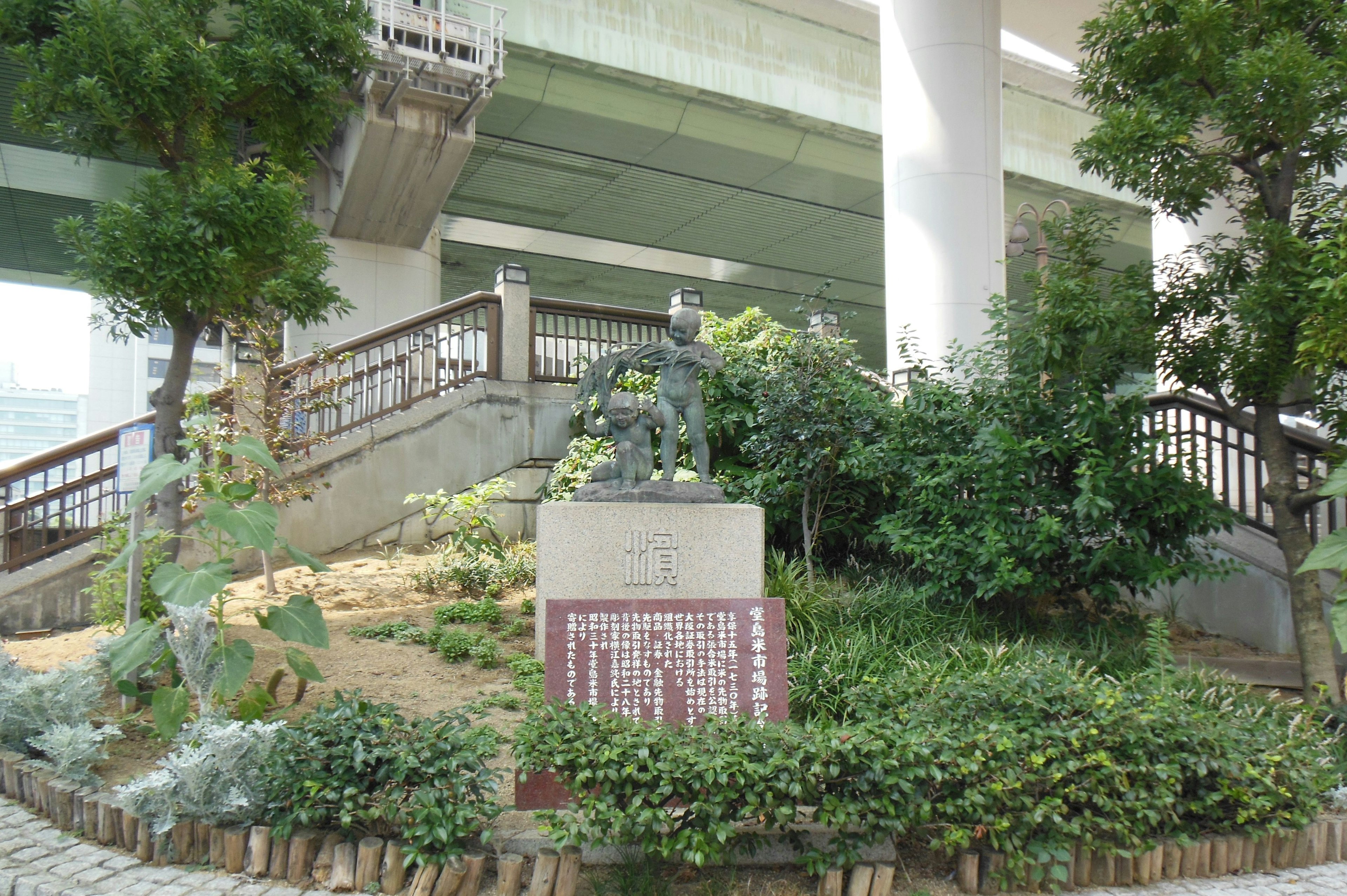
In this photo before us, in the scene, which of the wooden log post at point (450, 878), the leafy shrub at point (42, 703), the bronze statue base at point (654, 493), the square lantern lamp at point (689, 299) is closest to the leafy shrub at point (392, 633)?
the bronze statue base at point (654, 493)

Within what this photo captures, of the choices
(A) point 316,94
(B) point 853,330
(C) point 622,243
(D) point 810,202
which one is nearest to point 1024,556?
(A) point 316,94

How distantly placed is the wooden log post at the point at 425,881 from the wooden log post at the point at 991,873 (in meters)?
2.33

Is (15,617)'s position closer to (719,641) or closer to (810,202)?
(719,641)

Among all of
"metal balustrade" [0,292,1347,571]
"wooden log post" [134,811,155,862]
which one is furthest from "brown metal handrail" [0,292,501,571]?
"wooden log post" [134,811,155,862]

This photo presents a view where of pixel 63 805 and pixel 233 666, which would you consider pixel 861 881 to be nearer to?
pixel 233 666

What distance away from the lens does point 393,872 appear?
3.74 metres

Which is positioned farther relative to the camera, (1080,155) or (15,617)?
(15,617)

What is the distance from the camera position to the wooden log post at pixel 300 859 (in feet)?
12.6

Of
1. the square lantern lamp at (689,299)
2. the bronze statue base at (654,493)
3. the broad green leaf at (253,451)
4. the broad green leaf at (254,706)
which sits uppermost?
the square lantern lamp at (689,299)

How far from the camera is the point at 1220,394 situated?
22.4ft

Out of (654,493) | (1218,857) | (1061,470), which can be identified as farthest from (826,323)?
(1218,857)

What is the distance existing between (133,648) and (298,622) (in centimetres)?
82

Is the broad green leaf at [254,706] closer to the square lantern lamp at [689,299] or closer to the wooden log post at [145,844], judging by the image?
the wooden log post at [145,844]

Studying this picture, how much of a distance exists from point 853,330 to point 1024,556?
2459 centimetres
